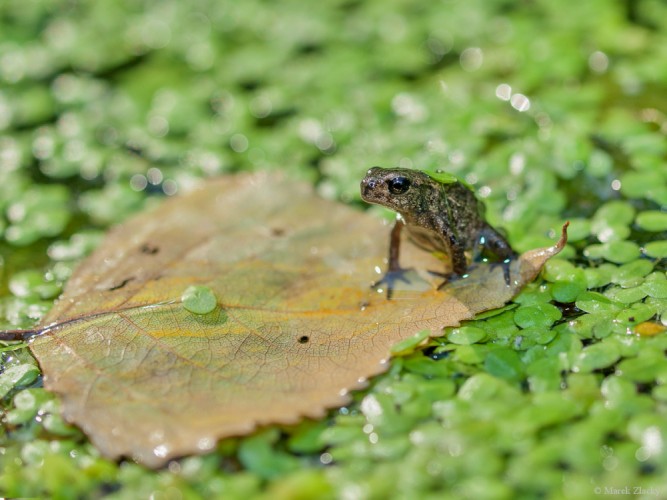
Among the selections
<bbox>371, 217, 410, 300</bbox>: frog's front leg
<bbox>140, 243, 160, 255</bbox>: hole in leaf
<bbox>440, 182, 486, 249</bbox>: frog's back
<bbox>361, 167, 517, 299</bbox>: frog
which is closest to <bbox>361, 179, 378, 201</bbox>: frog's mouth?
<bbox>361, 167, 517, 299</bbox>: frog

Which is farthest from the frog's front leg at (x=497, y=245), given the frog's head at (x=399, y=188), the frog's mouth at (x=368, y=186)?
the frog's mouth at (x=368, y=186)

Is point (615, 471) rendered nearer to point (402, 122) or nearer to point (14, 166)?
point (402, 122)

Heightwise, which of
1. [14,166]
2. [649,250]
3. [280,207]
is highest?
[649,250]

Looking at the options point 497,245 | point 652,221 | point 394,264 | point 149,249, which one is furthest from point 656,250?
point 149,249

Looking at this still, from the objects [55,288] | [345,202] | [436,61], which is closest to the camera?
[55,288]

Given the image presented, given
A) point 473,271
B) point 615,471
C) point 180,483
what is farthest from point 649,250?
point 180,483

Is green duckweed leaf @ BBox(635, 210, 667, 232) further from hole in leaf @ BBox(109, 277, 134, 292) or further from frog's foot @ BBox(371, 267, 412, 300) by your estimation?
hole in leaf @ BBox(109, 277, 134, 292)

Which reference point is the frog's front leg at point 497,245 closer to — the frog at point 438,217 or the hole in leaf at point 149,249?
the frog at point 438,217

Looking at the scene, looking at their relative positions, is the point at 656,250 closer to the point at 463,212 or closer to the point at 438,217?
the point at 463,212
